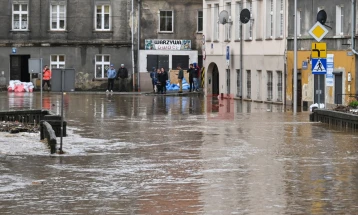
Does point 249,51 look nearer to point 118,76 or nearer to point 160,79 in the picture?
point 160,79

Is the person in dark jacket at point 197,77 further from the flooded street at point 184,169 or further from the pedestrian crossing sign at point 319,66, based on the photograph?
the flooded street at point 184,169

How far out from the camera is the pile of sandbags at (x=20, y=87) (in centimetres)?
7044

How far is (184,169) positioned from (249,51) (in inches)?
1519

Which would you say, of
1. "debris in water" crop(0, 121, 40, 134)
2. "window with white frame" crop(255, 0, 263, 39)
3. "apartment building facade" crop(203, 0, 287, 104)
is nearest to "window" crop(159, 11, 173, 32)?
"apartment building facade" crop(203, 0, 287, 104)

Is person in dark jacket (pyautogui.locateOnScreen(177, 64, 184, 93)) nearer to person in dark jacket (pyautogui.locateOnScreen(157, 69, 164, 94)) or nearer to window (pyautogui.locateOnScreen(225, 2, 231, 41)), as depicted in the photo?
person in dark jacket (pyautogui.locateOnScreen(157, 69, 164, 94))

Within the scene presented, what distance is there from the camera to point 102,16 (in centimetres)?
7281

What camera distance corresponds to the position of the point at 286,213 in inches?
580

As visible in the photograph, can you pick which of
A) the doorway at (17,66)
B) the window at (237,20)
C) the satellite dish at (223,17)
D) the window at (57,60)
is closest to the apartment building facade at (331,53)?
the window at (237,20)

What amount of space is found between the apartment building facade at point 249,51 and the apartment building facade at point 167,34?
6.29 metres

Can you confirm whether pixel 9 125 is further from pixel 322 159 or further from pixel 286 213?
pixel 286 213

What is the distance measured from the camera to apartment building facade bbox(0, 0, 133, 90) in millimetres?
72188

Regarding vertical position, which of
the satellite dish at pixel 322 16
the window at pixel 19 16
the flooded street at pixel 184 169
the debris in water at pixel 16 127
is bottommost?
the flooded street at pixel 184 169

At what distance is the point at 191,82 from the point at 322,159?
45.6 metres

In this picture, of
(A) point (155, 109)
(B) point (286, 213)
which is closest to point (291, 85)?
(A) point (155, 109)
